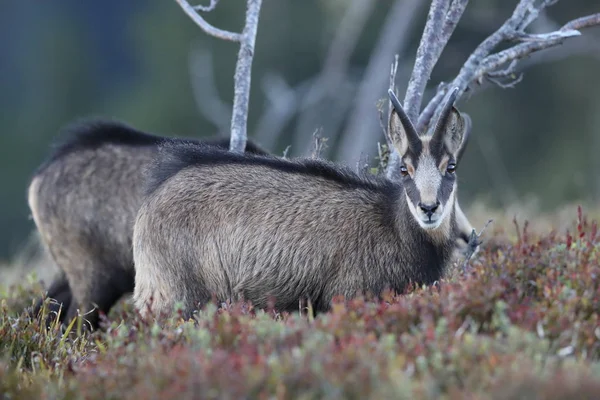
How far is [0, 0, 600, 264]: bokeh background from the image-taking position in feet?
76.2

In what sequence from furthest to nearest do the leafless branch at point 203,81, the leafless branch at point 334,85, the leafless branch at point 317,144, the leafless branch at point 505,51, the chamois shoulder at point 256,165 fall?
1. the leafless branch at point 203,81
2. the leafless branch at point 334,85
3. the leafless branch at point 317,144
4. the leafless branch at point 505,51
5. the chamois shoulder at point 256,165

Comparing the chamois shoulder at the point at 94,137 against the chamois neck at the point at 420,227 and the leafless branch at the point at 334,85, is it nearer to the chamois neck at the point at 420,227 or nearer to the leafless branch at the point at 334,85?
the chamois neck at the point at 420,227

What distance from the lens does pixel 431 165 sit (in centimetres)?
661

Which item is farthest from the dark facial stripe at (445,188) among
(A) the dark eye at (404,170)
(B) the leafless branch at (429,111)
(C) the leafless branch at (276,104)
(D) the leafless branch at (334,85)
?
(D) the leafless branch at (334,85)

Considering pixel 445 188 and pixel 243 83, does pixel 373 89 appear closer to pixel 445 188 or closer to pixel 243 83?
pixel 243 83

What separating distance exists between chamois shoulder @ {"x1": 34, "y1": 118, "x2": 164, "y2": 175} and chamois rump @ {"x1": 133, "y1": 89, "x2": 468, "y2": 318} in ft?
7.40

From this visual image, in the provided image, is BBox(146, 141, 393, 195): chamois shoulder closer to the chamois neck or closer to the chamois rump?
the chamois rump

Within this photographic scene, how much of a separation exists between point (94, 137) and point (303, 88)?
1732 cm

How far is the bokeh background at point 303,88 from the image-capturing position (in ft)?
76.2

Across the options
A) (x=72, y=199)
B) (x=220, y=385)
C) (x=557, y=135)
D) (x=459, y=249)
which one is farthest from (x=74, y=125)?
(x=557, y=135)

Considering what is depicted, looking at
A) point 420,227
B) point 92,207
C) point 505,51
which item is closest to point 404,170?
point 420,227

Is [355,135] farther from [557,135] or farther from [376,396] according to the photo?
[376,396]

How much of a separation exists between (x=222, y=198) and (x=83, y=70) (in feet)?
124

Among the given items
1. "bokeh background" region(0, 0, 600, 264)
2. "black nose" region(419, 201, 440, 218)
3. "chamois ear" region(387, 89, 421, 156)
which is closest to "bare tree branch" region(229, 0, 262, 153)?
"chamois ear" region(387, 89, 421, 156)
